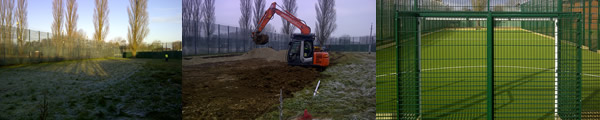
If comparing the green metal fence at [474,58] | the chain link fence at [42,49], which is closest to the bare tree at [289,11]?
the green metal fence at [474,58]

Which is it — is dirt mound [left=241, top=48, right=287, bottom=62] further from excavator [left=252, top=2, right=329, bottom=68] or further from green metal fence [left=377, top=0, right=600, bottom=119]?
green metal fence [left=377, top=0, right=600, bottom=119]

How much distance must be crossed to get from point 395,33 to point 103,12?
52.5 ft

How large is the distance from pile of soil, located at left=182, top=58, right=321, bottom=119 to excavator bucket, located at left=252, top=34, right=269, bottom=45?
0.15m

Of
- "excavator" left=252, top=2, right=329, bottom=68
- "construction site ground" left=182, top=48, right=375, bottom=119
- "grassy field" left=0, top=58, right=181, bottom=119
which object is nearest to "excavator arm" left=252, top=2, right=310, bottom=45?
"excavator" left=252, top=2, right=329, bottom=68

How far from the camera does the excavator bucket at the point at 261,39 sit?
611cm

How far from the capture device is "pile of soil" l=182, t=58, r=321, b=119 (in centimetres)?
618

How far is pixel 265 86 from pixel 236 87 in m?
0.53

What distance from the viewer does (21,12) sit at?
1268 cm

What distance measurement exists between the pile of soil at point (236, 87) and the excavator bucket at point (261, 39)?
147mm

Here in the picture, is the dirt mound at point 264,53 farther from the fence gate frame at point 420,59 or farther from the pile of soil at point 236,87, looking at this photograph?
the fence gate frame at point 420,59

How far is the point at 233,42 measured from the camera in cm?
628

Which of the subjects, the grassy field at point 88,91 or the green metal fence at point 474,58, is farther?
the grassy field at point 88,91

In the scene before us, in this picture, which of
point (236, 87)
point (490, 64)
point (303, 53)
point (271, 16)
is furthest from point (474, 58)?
point (236, 87)

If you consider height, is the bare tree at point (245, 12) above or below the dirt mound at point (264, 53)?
above
